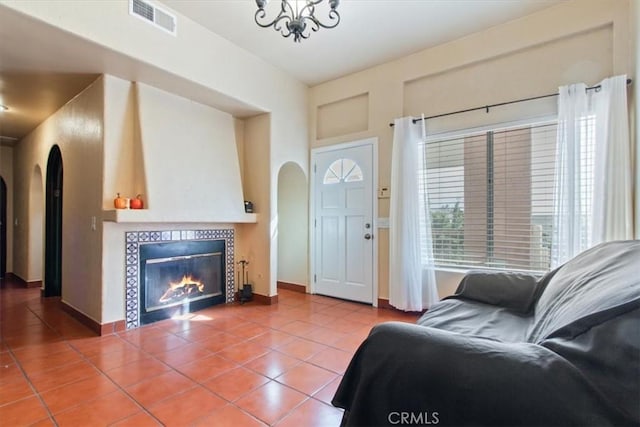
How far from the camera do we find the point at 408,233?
12.0ft

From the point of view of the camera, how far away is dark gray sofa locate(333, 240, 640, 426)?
896 millimetres

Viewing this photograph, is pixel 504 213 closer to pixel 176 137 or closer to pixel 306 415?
pixel 306 415

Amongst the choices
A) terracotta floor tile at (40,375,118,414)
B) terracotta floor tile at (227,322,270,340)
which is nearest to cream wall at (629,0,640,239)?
terracotta floor tile at (227,322,270,340)

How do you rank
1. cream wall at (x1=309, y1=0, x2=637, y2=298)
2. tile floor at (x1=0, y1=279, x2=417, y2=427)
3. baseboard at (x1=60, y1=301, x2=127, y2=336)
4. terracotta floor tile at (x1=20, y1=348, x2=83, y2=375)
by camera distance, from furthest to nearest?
1. baseboard at (x1=60, y1=301, x2=127, y2=336)
2. cream wall at (x1=309, y1=0, x2=637, y2=298)
3. terracotta floor tile at (x1=20, y1=348, x2=83, y2=375)
4. tile floor at (x1=0, y1=279, x2=417, y2=427)

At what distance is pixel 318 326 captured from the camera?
11.0 ft

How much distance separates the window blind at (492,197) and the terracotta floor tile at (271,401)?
226cm

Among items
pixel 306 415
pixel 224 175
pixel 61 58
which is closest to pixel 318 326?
pixel 306 415

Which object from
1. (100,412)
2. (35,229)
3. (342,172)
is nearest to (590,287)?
(100,412)

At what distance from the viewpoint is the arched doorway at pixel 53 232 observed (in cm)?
446

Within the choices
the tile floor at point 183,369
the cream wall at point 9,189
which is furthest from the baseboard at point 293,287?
the cream wall at point 9,189

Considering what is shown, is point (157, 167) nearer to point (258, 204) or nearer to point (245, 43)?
point (258, 204)

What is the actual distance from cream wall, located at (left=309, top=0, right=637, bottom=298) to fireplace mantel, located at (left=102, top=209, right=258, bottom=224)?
1.68 m

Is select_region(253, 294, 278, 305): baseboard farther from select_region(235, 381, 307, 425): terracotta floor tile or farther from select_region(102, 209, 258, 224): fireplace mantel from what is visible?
select_region(235, 381, 307, 425): terracotta floor tile

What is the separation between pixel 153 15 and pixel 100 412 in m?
3.16
